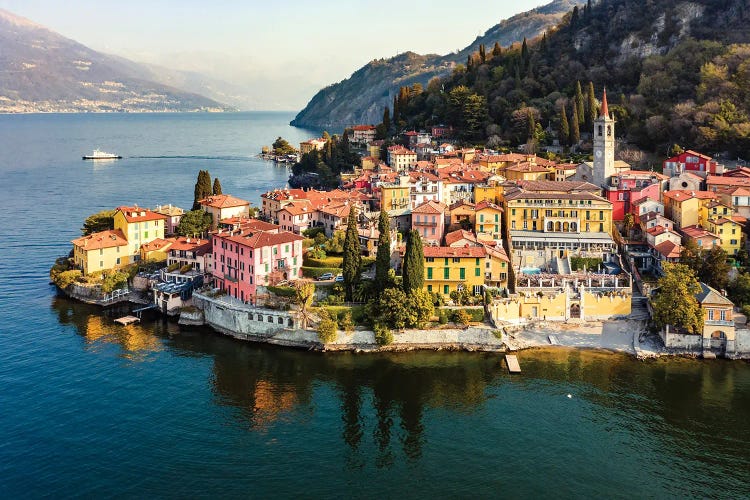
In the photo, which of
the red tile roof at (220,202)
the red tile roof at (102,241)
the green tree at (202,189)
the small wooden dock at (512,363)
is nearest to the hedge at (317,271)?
the small wooden dock at (512,363)

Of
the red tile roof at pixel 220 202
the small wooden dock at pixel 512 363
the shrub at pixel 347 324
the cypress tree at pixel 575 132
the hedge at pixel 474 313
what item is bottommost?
the small wooden dock at pixel 512 363

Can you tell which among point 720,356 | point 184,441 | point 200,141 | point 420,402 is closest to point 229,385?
point 184,441

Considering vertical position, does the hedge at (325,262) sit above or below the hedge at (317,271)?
above

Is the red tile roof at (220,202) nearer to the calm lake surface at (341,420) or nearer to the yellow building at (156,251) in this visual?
the yellow building at (156,251)

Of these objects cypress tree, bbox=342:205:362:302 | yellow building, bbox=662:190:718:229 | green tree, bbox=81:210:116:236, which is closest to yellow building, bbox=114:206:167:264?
green tree, bbox=81:210:116:236

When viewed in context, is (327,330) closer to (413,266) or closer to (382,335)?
(382,335)

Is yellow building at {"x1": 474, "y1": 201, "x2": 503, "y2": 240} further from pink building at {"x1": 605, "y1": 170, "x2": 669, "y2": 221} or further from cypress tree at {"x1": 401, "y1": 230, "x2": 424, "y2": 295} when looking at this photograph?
pink building at {"x1": 605, "y1": 170, "x2": 669, "y2": 221}
